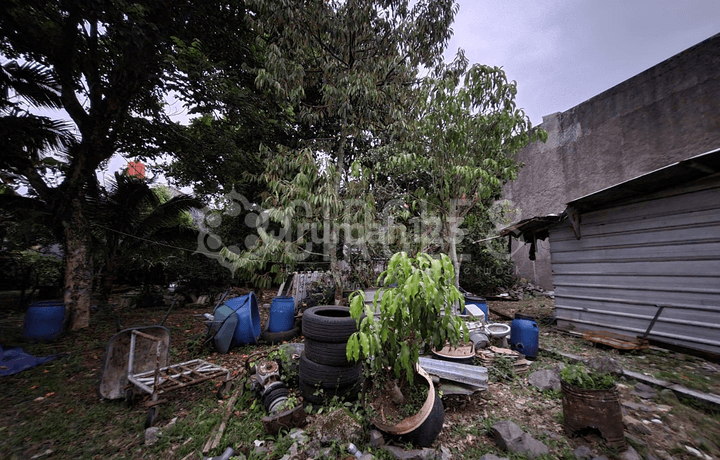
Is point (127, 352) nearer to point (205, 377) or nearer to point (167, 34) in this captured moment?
point (205, 377)

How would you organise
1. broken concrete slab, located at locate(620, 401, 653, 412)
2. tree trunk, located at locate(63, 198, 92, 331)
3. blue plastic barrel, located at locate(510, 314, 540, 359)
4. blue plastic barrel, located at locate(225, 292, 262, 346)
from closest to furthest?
broken concrete slab, located at locate(620, 401, 653, 412) < blue plastic barrel, located at locate(510, 314, 540, 359) < blue plastic barrel, located at locate(225, 292, 262, 346) < tree trunk, located at locate(63, 198, 92, 331)

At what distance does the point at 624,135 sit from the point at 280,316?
468 inches

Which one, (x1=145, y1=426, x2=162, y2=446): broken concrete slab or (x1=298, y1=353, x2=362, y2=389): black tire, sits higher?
(x1=298, y1=353, x2=362, y2=389): black tire

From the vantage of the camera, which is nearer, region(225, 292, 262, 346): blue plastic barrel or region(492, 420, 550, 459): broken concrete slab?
region(492, 420, 550, 459): broken concrete slab

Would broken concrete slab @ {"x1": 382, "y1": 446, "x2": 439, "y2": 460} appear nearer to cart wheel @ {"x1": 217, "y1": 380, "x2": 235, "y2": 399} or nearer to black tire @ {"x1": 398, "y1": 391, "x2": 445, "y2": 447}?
black tire @ {"x1": 398, "y1": 391, "x2": 445, "y2": 447}

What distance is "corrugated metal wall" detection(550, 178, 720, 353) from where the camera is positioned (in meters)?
3.99

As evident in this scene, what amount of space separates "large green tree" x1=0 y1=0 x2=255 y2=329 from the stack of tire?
6.21 meters

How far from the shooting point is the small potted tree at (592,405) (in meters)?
2.36

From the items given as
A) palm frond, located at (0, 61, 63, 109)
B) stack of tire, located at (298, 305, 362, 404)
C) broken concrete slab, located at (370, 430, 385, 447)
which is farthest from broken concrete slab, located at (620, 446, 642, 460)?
palm frond, located at (0, 61, 63, 109)

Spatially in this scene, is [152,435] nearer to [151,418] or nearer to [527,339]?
[151,418]

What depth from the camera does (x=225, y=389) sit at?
343 cm

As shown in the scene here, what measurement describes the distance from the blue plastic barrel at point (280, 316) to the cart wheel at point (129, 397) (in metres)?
2.39

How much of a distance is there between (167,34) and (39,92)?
9.10 feet

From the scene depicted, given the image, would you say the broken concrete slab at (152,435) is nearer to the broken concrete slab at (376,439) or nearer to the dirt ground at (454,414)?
the dirt ground at (454,414)
